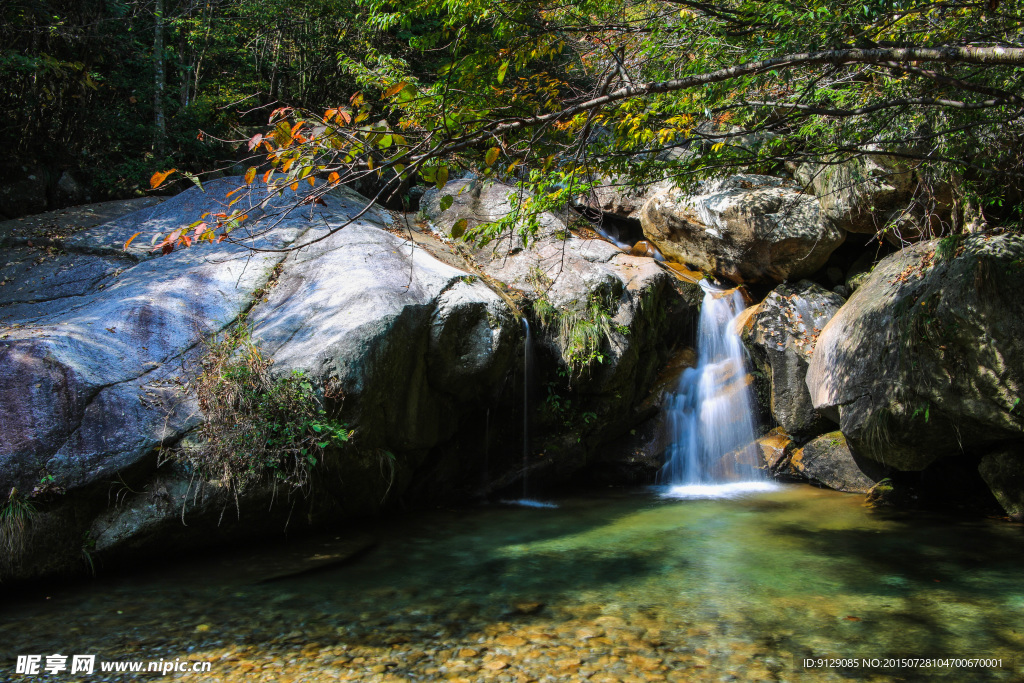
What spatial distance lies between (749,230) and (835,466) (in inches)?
156

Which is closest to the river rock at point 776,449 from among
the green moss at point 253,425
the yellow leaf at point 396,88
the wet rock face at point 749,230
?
the wet rock face at point 749,230

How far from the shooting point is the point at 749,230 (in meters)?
10.1

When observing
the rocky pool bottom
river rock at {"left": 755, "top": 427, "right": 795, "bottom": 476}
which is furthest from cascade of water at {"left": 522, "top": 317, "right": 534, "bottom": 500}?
river rock at {"left": 755, "top": 427, "right": 795, "bottom": 476}

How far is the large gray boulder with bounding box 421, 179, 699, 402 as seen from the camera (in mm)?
8273

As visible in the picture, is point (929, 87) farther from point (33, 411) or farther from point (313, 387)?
point (33, 411)

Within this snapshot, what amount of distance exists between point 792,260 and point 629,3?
4.61m

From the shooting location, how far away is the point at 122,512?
4.97 m

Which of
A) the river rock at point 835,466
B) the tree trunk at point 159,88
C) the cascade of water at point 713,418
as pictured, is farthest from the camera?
the tree trunk at point 159,88

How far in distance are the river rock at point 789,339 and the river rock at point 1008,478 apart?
6.57ft

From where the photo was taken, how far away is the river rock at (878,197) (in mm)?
8281

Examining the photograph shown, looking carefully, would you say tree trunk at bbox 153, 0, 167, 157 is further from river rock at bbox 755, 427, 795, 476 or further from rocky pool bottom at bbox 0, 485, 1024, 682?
river rock at bbox 755, 427, 795, 476

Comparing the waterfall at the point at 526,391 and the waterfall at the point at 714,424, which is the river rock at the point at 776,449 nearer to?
the waterfall at the point at 714,424

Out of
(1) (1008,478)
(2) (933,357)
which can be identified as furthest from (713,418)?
(1) (1008,478)

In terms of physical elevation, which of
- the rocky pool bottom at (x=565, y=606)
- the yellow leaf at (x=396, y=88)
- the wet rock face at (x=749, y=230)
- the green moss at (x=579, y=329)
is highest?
the wet rock face at (x=749, y=230)
